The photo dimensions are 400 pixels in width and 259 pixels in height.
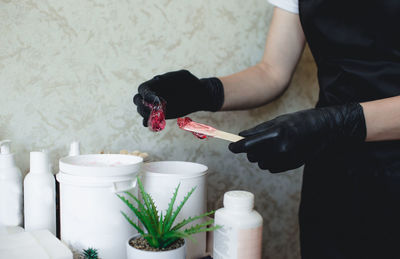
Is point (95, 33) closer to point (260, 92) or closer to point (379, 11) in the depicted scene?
point (260, 92)

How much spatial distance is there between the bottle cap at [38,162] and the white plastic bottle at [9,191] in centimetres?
4

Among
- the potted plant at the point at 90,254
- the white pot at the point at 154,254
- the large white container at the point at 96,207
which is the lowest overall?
the potted plant at the point at 90,254

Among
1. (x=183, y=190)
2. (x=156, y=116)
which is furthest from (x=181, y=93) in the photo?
(x=183, y=190)

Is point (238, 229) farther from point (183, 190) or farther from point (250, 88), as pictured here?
point (250, 88)

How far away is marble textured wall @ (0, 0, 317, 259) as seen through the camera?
0.88 m

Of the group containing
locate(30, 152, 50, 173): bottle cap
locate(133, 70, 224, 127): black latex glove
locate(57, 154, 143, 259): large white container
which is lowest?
locate(57, 154, 143, 259): large white container

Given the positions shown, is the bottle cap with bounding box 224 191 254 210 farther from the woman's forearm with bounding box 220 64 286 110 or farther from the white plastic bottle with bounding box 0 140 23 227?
the white plastic bottle with bounding box 0 140 23 227

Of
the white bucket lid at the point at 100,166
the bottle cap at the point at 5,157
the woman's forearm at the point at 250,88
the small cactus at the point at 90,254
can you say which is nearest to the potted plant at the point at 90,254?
the small cactus at the point at 90,254

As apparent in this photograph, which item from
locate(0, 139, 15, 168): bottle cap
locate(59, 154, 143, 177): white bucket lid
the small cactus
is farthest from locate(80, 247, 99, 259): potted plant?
locate(0, 139, 15, 168): bottle cap

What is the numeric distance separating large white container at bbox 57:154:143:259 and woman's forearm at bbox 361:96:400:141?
0.47 m

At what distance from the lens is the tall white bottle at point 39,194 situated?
762mm

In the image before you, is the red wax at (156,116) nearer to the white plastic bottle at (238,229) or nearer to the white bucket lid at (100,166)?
the white bucket lid at (100,166)

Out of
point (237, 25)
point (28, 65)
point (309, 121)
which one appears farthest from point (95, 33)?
point (309, 121)

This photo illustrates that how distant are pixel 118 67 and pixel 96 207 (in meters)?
0.42
